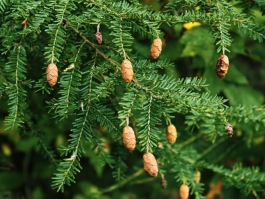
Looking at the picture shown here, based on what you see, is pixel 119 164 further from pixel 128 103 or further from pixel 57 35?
pixel 57 35

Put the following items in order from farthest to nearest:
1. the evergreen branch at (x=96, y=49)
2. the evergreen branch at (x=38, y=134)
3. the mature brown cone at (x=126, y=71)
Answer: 1. the evergreen branch at (x=38, y=134)
2. the evergreen branch at (x=96, y=49)
3. the mature brown cone at (x=126, y=71)

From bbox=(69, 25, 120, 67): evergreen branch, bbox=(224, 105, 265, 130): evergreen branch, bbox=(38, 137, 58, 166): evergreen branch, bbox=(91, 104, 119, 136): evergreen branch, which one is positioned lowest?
bbox=(38, 137, 58, 166): evergreen branch

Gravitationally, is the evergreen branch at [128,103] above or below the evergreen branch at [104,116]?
above

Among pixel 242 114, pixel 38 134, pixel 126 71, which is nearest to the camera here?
pixel 126 71

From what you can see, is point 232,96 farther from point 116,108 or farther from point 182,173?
point 116,108

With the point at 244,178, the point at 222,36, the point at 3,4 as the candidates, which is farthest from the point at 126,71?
the point at 244,178

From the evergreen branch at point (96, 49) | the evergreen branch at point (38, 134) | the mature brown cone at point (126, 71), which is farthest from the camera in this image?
the evergreen branch at point (38, 134)

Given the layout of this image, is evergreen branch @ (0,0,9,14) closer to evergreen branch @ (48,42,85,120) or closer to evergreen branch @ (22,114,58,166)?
evergreen branch @ (48,42,85,120)

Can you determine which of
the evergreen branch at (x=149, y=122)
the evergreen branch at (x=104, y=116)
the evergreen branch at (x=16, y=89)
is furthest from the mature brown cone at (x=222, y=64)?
the evergreen branch at (x=16, y=89)

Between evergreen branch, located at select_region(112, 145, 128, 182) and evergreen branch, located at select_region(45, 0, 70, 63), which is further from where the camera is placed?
evergreen branch, located at select_region(112, 145, 128, 182)

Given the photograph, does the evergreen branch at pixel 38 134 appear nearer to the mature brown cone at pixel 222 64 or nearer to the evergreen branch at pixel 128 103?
the evergreen branch at pixel 128 103

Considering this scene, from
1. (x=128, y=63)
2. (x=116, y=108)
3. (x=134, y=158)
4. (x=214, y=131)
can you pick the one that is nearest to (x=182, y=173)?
(x=214, y=131)

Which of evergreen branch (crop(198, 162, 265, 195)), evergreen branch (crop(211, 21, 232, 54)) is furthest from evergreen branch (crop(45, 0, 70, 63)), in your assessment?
evergreen branch (crop(198, 162, 265, 195))
